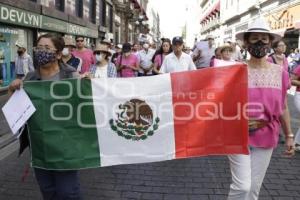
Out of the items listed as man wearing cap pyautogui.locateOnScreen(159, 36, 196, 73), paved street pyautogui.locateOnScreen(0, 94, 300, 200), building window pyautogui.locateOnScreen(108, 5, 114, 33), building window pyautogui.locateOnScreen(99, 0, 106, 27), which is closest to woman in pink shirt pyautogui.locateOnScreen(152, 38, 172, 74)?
Answer: man wearing cap pyautogui.locateOnScreen(159, 36, 196, 73)

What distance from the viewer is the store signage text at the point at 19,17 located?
13534 mm

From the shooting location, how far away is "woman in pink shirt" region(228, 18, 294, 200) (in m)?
3.54

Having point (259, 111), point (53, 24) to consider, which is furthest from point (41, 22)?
point (259, 111)

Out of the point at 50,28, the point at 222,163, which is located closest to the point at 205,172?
the point at 222,163

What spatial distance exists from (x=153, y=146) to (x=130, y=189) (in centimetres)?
159

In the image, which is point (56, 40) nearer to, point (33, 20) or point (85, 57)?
point (85, 57)

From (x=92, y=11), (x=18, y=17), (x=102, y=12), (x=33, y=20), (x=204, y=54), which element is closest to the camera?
(x=204, y=54)

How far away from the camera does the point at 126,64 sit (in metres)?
10.4

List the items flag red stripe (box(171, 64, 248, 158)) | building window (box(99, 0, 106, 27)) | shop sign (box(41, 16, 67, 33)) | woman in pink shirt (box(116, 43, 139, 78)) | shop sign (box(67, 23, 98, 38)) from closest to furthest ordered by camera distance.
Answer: flag red stripe (box(171, 64, 248, 158)) < woman in pink shirt (box(116, 43, 139, 78)) < shop sign (box(41, 16, 67, 33)) < shop sign (box(67, 23, 98, 38)) < building window (box(99, 0, 106, 27))

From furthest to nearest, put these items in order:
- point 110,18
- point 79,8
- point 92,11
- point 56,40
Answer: point 110,18 → point 92,11 → point 79,8 → point 56,40

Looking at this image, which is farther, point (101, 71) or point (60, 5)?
point (60, 5)

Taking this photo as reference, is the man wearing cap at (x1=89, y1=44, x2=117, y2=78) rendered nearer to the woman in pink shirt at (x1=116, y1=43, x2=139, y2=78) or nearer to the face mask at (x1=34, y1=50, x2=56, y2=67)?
the woman in pink shirt at (x1=116, y1=43, x2=139, y2=78)

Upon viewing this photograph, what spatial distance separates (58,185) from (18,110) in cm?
66

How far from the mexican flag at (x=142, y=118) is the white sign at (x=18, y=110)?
0.08 metres
